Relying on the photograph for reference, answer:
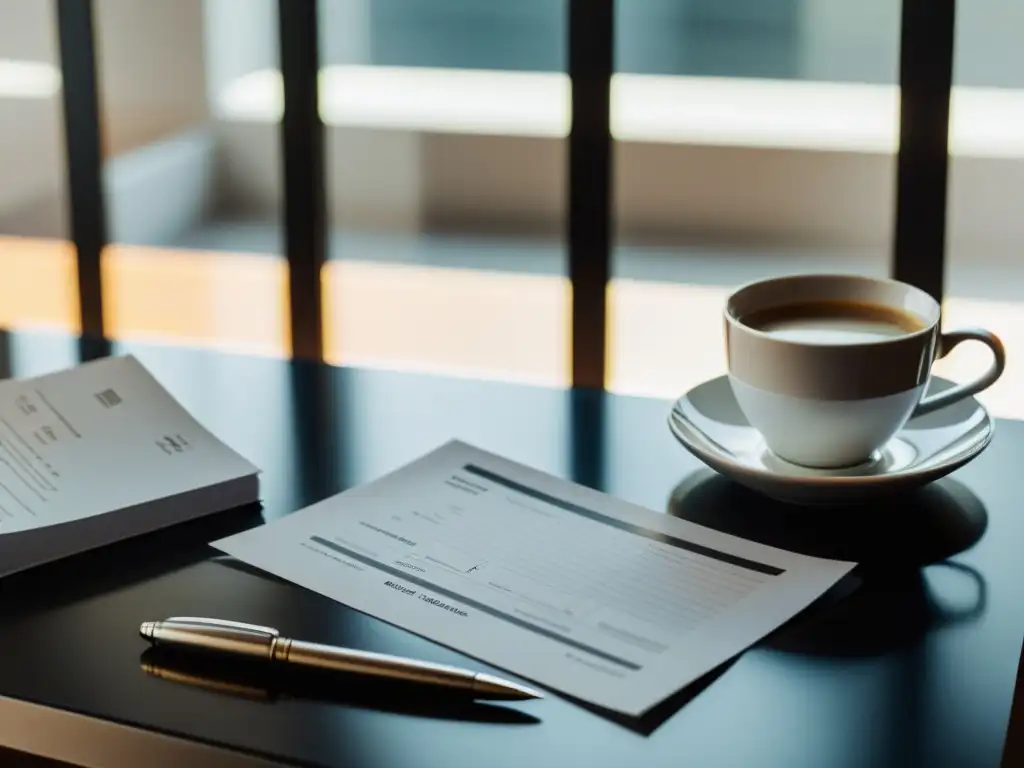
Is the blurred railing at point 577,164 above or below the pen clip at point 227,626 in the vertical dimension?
above

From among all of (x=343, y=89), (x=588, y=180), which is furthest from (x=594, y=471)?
(x=343, y=89)

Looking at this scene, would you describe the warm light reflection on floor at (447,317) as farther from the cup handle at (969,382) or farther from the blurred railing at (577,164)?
the cup handle at (969,382)

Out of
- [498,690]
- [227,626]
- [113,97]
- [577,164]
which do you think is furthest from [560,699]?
[113,97]

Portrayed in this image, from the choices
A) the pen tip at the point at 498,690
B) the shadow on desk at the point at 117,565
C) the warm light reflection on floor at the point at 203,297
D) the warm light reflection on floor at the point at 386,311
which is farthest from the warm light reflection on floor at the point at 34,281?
the pen tip at the point at 498,690

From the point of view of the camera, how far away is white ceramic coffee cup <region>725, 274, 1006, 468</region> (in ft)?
2.45

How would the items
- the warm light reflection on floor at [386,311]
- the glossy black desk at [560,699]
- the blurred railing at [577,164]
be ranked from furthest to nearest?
the warm light reflection on floor at [386,311], the blurred railing at [577,164], the glossy black desk at [560,699]

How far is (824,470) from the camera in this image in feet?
2.61

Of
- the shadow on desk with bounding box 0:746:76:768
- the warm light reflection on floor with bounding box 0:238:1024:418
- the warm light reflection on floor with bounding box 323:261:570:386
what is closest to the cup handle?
the shadow on desk with bounding box 0:746:76:768

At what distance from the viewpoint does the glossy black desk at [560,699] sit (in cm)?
58

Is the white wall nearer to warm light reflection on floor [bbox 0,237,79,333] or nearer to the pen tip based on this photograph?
warm light reflection on floor [bbox 0,237,79,333]

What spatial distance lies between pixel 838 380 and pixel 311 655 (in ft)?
1.02

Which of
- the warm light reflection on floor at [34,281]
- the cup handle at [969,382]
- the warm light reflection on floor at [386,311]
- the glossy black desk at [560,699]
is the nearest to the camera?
the glossy black desk at [560,699]

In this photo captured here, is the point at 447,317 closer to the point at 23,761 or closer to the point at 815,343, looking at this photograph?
the point at 815,343

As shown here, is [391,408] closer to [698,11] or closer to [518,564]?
[518,564]
